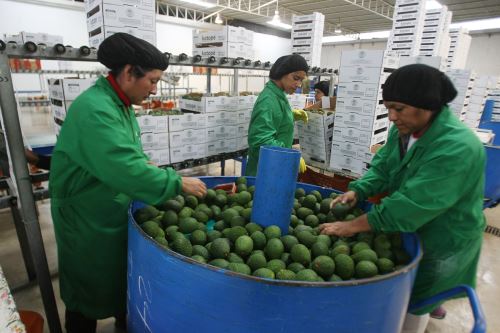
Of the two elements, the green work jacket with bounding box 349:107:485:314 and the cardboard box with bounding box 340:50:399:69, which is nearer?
the green work jacket with bounding box 349:107:485:314

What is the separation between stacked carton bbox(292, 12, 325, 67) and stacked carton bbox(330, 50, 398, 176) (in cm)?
110

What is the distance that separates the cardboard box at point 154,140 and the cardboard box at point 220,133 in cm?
48

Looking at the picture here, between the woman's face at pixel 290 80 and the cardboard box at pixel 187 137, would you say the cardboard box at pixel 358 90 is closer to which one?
the woman's face at pixel 290 80

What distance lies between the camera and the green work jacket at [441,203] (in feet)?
4.15

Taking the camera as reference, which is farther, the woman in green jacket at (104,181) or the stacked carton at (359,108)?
the stacked carton at (359,108)

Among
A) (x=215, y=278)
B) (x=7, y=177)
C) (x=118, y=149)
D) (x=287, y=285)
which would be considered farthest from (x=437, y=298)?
(x=7, y=177)

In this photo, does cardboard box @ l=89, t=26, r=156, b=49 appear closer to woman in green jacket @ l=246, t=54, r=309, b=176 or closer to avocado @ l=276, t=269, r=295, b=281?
woman in green jacket @ l=246, t=54, r=309, b=176

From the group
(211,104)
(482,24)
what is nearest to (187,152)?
(211,104)

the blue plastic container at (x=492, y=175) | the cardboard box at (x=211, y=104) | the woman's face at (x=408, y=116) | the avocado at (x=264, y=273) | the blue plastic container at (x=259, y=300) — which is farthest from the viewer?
the blue plastic container at (x=492, y=175)

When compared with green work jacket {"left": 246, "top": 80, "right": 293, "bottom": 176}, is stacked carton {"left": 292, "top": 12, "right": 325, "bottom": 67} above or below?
above

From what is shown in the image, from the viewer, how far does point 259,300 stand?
0.98m

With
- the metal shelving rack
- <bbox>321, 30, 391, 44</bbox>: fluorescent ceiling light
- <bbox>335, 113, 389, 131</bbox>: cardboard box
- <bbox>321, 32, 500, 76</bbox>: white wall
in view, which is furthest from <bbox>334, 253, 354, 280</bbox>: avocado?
<bbox>321, 30, 391, 44</bbox>: fluorescent ceiling light

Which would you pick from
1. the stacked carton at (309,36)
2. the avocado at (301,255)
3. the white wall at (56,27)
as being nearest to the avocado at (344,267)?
the avocado at (301,255)

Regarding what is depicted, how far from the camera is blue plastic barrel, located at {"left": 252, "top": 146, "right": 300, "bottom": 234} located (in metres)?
1.42
